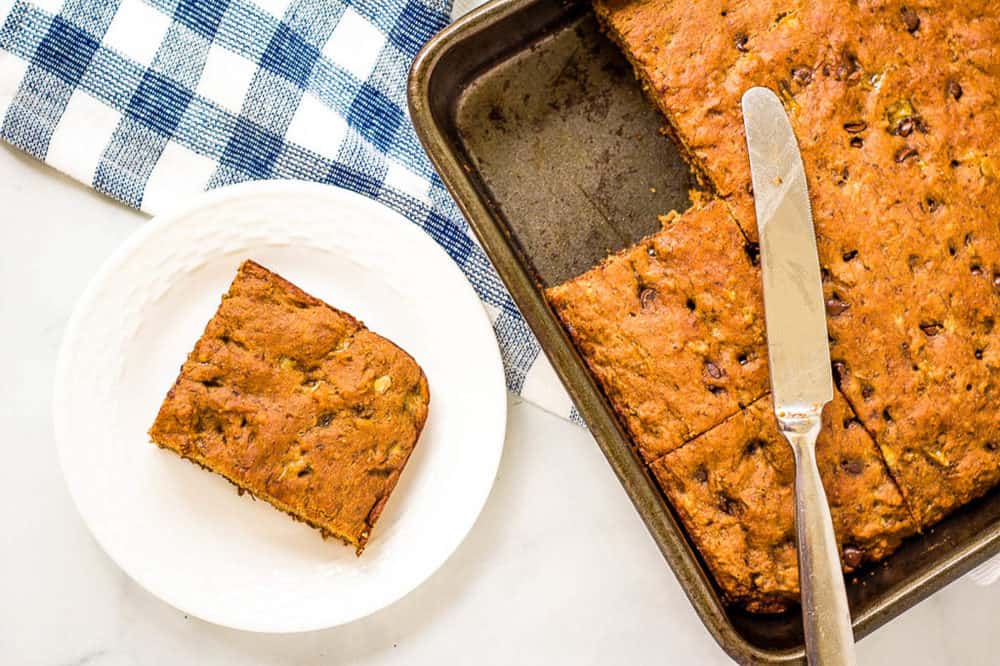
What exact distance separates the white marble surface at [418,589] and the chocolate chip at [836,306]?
2.96 ft

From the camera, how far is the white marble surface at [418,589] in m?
2.74

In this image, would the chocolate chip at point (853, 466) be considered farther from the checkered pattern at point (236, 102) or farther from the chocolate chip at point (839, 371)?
the checkered pattern at point (236, 102)

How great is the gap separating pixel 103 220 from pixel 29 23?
64 cm

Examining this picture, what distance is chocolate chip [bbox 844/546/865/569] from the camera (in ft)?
7.72

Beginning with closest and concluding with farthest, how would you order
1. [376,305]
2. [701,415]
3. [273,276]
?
[701,415] → [273,276] → [376,305]

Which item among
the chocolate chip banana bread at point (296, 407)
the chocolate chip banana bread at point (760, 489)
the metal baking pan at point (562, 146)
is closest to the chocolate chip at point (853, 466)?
the chocolate chip banana bread at point (760, 489)

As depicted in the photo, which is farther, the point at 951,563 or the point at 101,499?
the point at 101,499

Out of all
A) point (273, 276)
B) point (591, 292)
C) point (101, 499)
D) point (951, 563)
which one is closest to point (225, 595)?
point (101, 499)

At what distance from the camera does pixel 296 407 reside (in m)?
2.48

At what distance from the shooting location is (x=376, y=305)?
8.84 ft

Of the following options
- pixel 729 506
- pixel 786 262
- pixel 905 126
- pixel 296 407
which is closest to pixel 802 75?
pixel 905 126

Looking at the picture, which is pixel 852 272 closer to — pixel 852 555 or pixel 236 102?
pixel 852 555

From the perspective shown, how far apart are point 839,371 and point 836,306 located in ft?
0.59

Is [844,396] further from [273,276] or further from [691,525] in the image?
[273,276]
